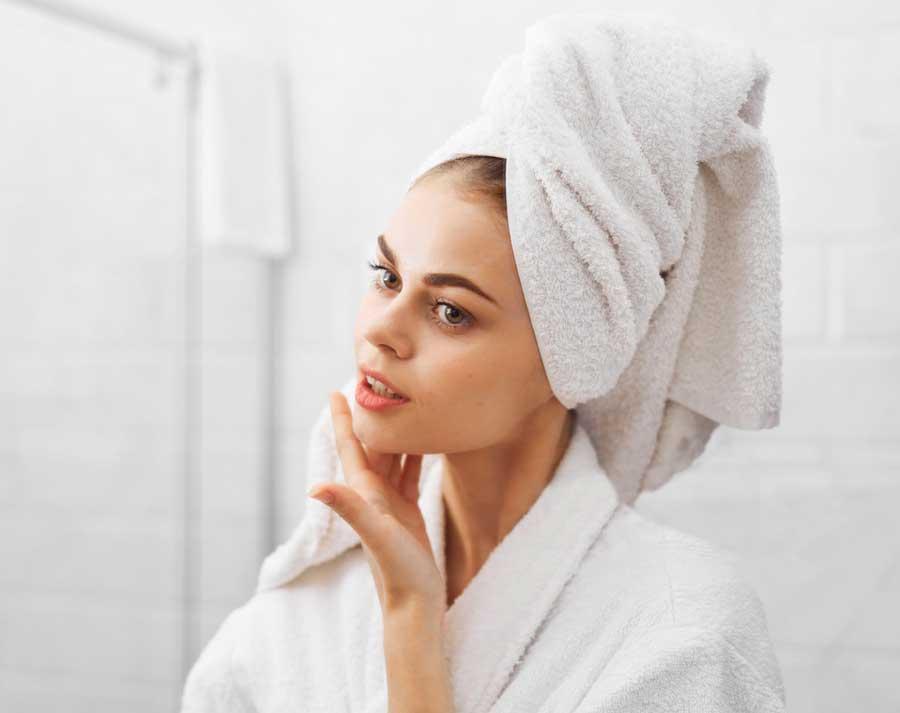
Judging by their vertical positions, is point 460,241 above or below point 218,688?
above

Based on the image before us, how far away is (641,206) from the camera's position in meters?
0.76

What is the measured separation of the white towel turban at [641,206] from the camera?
73cm

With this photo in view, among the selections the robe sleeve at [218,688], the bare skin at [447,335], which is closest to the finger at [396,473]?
the bare skin at [447,335]

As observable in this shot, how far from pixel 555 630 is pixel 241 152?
95 centimetres

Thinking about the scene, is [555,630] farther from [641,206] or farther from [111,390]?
[111,390]

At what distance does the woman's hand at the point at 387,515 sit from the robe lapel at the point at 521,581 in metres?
0.04

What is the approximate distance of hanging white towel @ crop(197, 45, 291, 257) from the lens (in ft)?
4.72

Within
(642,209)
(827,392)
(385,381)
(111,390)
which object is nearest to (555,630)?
(385,381)

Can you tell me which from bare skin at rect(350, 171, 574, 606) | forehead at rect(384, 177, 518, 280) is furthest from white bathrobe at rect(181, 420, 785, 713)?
forehead at rect(384, 177, 518, 280)

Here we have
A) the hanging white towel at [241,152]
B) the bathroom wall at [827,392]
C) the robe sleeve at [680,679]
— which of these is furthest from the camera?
the hanging white towel at [241,152]

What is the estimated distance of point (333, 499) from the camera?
2.41 feet

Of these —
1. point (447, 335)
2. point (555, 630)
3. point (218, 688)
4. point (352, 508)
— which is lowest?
point (218, 688)

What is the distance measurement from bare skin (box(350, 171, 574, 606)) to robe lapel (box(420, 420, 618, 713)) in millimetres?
97

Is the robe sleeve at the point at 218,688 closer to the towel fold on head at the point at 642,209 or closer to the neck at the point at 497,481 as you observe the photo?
the neck at the point at 497,481
